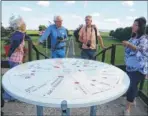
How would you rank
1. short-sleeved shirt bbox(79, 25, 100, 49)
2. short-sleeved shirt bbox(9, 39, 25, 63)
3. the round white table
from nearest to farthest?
the round white table, short-sleeved shirt bbox(9, 39, 25, 63), short-sleeved shirt bbox(79, 25, 100, 49)

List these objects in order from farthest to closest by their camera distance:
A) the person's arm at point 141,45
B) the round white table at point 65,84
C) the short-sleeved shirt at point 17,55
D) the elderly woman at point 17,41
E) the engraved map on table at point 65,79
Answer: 1. the short-sleeved shirt at point 17,55
2. the elderly woman at point 17,41
3. the person's arm at point 141,45
4. the engraved map on table at point 65,79
5. the round white table at point 65,84

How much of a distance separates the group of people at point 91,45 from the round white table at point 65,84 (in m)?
0.36

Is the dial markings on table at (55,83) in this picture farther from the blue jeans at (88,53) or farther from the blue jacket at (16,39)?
the blue jeans at (88,53)

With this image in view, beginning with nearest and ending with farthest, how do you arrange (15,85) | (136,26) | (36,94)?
(36,94), (15,85), (136,26)

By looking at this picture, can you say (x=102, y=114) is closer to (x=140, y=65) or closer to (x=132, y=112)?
(x=132, y=112)

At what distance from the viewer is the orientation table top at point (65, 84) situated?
6.73 feet

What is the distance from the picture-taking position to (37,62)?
11.0 ft

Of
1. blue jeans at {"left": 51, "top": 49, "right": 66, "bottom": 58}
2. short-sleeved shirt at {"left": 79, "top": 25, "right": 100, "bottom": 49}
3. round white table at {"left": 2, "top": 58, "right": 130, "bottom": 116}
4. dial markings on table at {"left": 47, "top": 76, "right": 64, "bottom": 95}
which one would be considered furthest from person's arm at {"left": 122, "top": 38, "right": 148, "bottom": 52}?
blue jeans at {"left": 51, "top": 49, "right": 66, "bottom": 58}

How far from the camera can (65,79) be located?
2.57 m

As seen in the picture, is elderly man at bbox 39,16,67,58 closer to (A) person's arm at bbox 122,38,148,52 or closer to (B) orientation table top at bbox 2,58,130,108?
(B) orientation table top at bbox 2,58,130,108

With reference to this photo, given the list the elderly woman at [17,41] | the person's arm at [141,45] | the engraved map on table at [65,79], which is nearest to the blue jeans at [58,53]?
the elderly woman at [17,41]

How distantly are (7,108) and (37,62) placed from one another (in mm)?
854

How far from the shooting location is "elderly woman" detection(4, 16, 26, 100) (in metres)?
3.55

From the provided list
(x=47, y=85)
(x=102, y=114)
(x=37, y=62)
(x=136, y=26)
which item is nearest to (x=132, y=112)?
(x=102, y=114)
